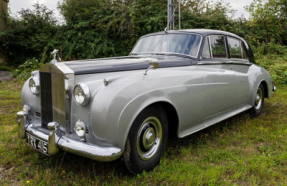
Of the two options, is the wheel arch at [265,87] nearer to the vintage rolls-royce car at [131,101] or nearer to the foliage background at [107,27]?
the vintage rolls-royce car at [131,101]

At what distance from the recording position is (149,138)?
2.38 metres

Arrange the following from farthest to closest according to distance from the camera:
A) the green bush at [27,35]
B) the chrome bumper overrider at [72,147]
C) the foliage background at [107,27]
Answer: the green bush at [27,35]
the foliage background at [107,27]
the chrome bumper overrider at [72,147]

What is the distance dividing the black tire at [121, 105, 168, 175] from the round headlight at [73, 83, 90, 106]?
484mm

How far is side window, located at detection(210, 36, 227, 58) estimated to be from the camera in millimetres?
3603

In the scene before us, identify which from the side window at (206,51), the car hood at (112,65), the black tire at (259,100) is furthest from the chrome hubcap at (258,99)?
the car hood at (112,65)

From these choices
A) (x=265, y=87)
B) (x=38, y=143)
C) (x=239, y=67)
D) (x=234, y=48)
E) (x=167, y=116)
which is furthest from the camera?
(x=265, y=87)

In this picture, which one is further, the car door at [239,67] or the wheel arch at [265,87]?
the wheel arch at [265,87]

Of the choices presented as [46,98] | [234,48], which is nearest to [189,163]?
[46,98]

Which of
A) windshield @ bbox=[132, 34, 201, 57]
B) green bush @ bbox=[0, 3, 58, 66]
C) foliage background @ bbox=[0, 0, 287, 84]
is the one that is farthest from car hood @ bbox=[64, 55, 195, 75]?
green bush @ bbox=[0, 3, 58, 66]

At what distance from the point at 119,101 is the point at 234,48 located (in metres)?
2.88

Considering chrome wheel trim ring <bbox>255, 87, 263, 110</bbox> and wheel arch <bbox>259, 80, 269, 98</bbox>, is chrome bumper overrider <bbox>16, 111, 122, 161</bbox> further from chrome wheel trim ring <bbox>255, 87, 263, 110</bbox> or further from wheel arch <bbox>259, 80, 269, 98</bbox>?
wheel arch <bbox>259, 80, 269, 98</bbox>

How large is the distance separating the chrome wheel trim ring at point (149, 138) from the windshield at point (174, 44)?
1.32m

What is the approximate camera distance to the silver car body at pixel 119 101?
202 cm

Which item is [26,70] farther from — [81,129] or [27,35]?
[81,129]
